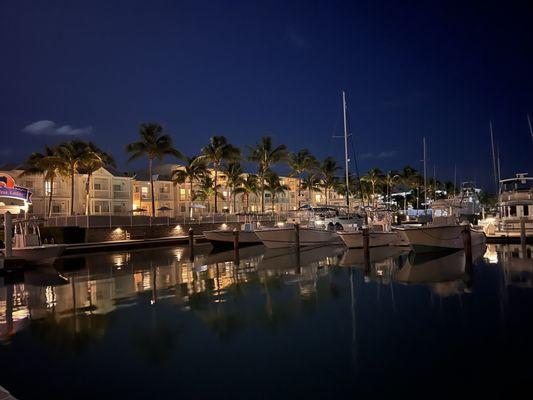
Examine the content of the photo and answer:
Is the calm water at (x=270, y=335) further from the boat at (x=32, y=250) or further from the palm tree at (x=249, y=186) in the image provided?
the palm tree at (x=249, y=186)

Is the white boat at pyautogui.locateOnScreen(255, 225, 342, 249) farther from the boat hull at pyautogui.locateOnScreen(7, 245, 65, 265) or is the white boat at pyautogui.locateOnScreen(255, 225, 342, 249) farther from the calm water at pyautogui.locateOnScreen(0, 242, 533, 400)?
the boat hull at pyautogui.locateOnScreen(7, 245, 65, 265)

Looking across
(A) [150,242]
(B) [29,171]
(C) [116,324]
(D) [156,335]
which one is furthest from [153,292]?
(B) [29,171]

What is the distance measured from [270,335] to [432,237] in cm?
2256

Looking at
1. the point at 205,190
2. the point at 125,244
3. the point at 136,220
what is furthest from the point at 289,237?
the point at 205,190

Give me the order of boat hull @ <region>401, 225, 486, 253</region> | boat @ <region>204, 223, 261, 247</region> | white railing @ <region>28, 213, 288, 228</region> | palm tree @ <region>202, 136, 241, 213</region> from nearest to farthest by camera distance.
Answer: boat hull @ <region>401, 225, 486, 253</region> → white railing @ <region>28, 213, 288, 228</region> → boat @ <region>204, 223, 261, 247</region> → palm tree @ <region>202, 136, 241, 213</region>

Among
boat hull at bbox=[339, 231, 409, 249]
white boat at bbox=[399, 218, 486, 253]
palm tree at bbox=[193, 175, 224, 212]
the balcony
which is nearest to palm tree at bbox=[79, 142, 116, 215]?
the balcony

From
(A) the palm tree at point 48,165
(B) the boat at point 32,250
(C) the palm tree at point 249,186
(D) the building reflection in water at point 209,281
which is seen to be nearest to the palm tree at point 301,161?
(C) the palm tree at point 249,186

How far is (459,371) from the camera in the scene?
8.78 meters

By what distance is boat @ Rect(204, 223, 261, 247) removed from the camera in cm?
4188

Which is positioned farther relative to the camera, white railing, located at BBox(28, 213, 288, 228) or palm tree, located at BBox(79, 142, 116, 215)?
palm tree, located at BBox(79, 142, 116, 215)

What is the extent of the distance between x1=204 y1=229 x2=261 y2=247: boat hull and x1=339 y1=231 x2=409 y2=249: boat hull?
37.0 feet

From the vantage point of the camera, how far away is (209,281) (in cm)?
2092

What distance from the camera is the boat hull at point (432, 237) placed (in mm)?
30406

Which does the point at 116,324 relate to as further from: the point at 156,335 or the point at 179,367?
the point at 179,367
